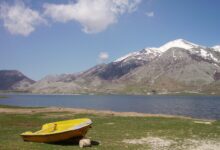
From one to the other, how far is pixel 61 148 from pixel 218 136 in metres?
20.0

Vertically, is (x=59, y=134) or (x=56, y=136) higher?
(x=59, y=134)

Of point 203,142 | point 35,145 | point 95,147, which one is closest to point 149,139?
point 203,142

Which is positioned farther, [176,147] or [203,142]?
[203,142]

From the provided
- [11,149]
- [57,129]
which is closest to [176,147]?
[57,129]

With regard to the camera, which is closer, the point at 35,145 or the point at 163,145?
the point at 35,145

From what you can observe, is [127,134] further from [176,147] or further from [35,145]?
[35,145]

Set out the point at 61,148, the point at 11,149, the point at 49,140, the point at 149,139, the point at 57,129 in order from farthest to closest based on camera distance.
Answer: the point at 149,139 < the point at 57,129 < the point at 49,140 < the point at 61,148 < the point at 11,149

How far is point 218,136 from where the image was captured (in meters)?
37.9

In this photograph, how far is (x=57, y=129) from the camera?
32.2 metres

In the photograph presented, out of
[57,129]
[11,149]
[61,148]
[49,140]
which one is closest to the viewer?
Result: [11,149]

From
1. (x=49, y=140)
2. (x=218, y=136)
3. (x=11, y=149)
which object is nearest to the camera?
(x=11, y=149)

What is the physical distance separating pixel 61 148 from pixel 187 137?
52.6 feet

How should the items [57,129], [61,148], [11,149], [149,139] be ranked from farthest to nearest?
[149,139], [57,129], [61,148], [11,149]

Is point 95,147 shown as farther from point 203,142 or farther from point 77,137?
point 203,142
